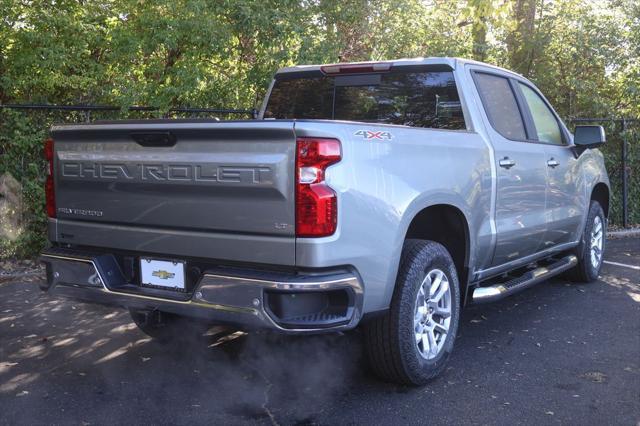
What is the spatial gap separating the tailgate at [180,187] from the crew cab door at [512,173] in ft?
6.67

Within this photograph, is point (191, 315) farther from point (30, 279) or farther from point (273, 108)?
point (30, 279)

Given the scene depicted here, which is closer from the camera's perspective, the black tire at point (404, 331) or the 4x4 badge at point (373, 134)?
the 4x4 badge at point (373, 134)

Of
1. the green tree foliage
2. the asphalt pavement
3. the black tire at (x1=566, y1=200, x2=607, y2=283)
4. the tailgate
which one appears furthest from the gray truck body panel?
Result: the green tree foliage

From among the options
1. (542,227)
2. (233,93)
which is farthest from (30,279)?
(542,227)

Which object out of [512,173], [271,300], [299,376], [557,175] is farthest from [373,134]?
[557,175]

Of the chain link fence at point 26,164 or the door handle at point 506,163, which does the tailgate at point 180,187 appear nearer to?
the door handle at point 506,163

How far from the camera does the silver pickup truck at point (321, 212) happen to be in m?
3.23

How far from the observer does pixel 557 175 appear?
18.6 feet

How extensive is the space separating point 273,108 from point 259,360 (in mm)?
2164

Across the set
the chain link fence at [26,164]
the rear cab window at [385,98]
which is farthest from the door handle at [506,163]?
the chain link fence at [26,164]

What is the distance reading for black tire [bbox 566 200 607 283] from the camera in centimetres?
662

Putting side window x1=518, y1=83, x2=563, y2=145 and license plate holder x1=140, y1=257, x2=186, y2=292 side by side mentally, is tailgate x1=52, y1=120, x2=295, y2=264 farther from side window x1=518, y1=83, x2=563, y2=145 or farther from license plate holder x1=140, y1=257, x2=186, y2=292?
side window x1=518, y1=83, x2=563, y2=145

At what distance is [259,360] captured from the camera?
4379 mm

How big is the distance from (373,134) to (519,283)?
2.15 meters
